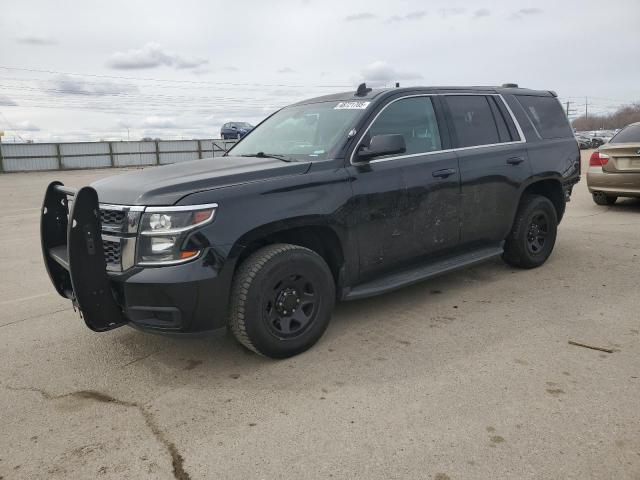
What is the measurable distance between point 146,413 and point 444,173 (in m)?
2.91

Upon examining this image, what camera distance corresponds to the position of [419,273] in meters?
4.29

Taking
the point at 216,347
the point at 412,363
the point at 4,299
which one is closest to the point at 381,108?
the point at 412,363

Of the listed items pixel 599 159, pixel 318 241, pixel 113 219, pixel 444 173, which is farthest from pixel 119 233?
pixel 599 159

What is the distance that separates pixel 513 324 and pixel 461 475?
6.46 ft

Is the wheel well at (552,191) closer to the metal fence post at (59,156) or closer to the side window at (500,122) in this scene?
the side window at (500,122)

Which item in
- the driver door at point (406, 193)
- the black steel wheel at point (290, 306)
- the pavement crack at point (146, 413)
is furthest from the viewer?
the driver door at point (406, 193)

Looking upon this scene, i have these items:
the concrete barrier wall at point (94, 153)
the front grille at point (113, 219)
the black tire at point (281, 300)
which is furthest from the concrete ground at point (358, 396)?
the concrete barrier wall at point (94, 153)

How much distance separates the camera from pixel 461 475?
92.0 inches

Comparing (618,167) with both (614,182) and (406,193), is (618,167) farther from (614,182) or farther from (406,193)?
(406,193)

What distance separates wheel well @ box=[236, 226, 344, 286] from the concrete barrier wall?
25.4 m

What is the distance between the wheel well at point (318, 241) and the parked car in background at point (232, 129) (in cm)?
3360

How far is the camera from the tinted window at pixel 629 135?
8.84 meters

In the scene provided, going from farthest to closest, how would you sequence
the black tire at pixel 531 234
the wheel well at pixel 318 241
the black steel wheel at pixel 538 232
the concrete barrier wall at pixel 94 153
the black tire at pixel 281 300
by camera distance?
the concrete barrier wall at pixel 94 153
the black steel wheel at pixel 538 232
the black tire at pixel 531 234
the wheel well at pixel 318 241
the black tire at pixel 281 300

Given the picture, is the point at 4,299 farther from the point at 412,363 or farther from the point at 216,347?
the point at 412,363
